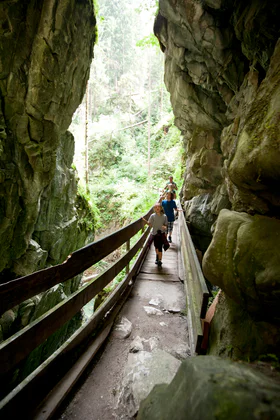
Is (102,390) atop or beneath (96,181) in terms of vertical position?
beneath

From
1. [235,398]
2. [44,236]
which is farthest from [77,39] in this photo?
[235,398]

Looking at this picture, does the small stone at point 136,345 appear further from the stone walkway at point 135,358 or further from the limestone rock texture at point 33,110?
the limestone rock texture at point 33,110

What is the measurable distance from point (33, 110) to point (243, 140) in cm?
682

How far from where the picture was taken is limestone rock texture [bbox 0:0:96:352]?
628 cm

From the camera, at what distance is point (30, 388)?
171 centimetres

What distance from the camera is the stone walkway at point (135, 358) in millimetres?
2055

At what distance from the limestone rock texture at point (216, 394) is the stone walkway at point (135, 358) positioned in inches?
37.9

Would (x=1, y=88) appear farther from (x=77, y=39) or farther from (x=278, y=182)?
(x=278, y=182)

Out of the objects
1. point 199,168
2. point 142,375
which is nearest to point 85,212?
point 199,168

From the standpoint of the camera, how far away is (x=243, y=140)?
2342 millimetres

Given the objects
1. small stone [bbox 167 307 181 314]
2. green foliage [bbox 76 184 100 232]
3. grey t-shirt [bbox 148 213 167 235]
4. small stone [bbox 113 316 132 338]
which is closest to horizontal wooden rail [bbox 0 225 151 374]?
small stone [bbox 113 316 132 338]

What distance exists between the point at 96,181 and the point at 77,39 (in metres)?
19.0

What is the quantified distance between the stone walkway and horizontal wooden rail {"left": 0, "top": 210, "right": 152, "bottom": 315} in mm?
1167

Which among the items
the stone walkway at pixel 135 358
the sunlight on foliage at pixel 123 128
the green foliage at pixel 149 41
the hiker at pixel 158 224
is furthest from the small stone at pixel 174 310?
the sunlight on foliage at pixel 123 128
